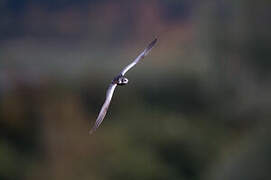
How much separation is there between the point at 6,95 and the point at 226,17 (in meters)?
2.08

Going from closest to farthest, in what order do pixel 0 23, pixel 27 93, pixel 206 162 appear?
1. pixel 206 162
2. pixel 27 93
3. pixel 0 23

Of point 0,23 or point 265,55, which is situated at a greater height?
point 0,23

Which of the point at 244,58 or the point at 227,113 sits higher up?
the point at 244,58

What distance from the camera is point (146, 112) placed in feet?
13.1

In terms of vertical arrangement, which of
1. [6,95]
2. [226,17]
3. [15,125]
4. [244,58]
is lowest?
[15,125]

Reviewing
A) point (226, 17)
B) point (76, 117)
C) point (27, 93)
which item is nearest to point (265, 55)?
point (226, 17)

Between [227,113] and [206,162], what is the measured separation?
1.58 feet

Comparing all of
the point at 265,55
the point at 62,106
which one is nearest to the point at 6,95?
the point at 62,106

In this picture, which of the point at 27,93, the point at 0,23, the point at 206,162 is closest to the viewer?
the point at 206,162

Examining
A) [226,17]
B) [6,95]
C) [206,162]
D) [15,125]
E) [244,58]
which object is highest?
[226,17]

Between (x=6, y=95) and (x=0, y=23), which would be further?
(x=0, y=23)

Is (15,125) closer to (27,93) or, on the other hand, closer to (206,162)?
(27,93)

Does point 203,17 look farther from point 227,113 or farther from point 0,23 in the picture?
point 0,23

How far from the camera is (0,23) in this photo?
177 inches
